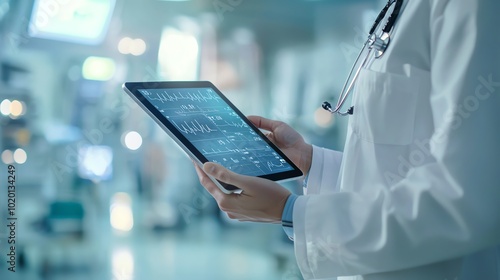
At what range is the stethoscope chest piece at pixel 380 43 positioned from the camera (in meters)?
0.85

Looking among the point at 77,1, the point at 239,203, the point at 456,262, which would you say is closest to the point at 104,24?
the point at 77,1

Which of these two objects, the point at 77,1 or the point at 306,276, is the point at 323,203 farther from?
the point at 77,1

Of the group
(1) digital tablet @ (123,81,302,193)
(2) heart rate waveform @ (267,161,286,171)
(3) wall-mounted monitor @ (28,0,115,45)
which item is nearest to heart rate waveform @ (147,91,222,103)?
(1) digital tablet @ (123,81,302,193)

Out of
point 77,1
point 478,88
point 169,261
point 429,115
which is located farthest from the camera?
point 169,261

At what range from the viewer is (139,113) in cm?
314

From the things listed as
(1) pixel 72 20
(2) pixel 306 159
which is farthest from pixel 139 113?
(2) pixel 306 159

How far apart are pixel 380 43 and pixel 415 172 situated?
0.23 m

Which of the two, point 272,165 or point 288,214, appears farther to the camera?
point 272,165

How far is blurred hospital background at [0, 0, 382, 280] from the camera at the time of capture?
2736 millimetres

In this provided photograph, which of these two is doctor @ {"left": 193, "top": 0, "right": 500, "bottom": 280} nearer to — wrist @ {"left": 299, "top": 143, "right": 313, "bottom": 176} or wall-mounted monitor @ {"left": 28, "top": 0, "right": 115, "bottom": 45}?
wrist @ {"left": 299, "top": 143, "right": 313, "bottom": 176}

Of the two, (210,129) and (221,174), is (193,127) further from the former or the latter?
(221,174)

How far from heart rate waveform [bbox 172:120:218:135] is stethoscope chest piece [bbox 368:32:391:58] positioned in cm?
33

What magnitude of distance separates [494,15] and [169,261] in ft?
8.52

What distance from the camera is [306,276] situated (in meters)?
0.86
